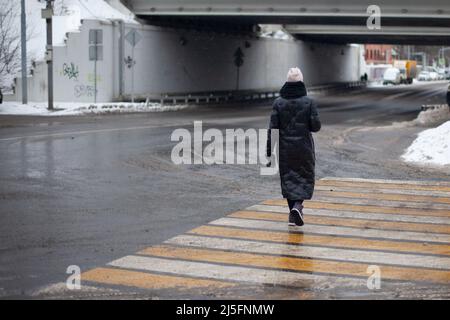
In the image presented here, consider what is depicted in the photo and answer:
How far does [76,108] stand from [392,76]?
67.7 m

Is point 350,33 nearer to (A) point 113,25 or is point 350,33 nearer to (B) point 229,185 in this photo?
(A) point 113,25

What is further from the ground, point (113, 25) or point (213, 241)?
point (113, 25)

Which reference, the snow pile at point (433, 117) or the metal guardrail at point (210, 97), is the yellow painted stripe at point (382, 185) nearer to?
the snow pile at point (433, 117)

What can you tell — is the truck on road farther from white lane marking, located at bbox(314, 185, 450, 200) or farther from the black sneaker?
the black sneaker

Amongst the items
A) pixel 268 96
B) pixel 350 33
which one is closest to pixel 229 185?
pixel 268 96

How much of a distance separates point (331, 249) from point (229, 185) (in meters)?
4.87

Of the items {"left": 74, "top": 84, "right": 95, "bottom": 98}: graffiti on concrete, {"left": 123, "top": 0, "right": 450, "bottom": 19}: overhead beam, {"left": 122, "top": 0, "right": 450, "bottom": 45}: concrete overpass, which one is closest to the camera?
{"left": 123, "top": 0, "right": 450, "bottom": 19}: overhead beam

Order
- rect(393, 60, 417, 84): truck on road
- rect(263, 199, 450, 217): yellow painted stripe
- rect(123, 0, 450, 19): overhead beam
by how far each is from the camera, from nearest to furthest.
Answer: rect(263, 199, 450, 217): yellow painted stripe
rect(123, 0, 450, 19): overhead beam
rect(393, 60, 417, 84): truck on road

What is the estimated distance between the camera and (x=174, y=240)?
27.8 feet

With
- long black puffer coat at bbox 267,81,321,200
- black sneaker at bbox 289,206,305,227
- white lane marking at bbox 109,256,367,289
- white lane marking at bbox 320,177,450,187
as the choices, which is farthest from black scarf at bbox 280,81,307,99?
white lane marking at bbox 320,177,450,187

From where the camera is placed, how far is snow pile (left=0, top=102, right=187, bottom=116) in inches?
1280

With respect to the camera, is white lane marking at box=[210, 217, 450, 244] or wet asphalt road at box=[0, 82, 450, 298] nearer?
wet asphalt road at box=[0, 82, 450, 298]

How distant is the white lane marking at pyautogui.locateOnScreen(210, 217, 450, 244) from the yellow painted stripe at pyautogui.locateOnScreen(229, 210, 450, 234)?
209 mm

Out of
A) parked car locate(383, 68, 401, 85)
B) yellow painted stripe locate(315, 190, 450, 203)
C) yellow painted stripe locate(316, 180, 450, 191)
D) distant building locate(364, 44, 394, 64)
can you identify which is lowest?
yellow painted stripe locate(315, 190, 450, 203)
